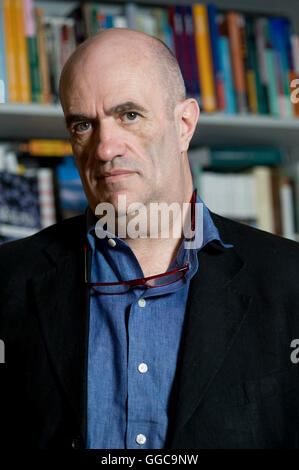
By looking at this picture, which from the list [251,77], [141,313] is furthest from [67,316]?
[251,77]

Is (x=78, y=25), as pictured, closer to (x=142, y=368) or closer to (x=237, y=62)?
(x=237, y=62)

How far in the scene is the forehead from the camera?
4.17 ft

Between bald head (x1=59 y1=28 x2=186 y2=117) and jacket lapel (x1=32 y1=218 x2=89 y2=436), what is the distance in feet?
1.13

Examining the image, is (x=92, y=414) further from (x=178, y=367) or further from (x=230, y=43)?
(x=230, y=43)

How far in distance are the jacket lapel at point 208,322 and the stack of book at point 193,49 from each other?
86 centimetres

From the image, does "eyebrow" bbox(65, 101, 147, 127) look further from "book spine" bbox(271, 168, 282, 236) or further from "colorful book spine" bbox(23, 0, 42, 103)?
"book spine" bbox(271, 168, 282, 236)

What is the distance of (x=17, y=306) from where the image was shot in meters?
1.37

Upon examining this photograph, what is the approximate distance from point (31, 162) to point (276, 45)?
0.88 meters

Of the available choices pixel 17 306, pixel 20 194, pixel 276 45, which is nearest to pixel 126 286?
pixel 17 306

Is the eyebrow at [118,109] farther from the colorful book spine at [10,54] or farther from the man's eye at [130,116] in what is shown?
the colorful book spine at [10,54]

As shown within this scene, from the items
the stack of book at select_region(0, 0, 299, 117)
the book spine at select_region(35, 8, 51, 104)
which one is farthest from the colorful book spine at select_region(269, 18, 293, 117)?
the book spine at select_region(35, 8, 51, 104)

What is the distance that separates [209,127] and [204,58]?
0.70 feet

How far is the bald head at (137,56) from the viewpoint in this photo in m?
1.31

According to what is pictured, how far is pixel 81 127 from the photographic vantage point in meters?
1.32
